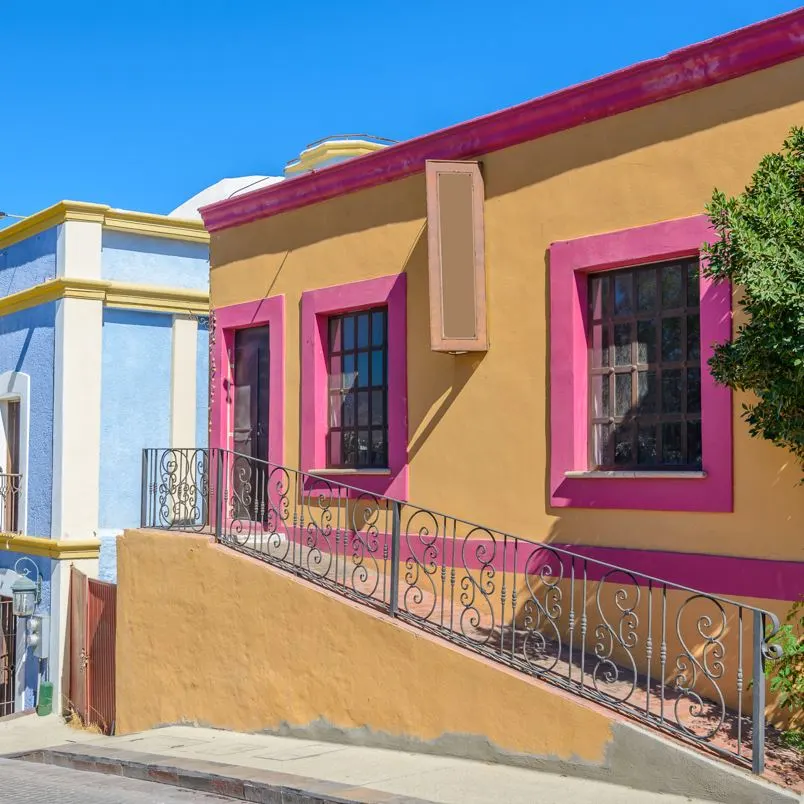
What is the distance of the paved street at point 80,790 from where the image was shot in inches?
304

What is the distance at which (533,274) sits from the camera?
9.23 m

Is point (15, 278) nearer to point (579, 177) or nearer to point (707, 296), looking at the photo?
point (579, 177)

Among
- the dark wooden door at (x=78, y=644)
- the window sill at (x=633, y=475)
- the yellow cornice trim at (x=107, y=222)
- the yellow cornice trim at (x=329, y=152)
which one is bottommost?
the dark wooden door at (x=78, y=644)

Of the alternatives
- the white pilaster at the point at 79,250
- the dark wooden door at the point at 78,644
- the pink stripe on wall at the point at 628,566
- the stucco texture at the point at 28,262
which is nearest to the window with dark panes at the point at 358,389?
the pink stripe on wall at the point at 628,566

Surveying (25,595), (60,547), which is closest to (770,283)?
(60,547)

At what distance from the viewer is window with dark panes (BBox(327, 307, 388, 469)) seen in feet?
35.6

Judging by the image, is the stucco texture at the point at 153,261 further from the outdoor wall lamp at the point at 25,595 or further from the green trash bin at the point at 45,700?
the green trash bin at the point at 45,700

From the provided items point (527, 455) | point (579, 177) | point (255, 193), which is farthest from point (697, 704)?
point (255, 193)

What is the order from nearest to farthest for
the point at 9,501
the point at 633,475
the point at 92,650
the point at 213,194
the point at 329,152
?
the point at 633,475 < the point at 92,650 < the point at 329,152 < the point at 9,501 < the point at 213,194

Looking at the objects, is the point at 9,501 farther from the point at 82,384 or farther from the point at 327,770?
the point at 327,770

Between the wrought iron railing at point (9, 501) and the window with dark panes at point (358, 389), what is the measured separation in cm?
646

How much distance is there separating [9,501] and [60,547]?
200 cm

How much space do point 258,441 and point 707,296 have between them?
5825 millimetres

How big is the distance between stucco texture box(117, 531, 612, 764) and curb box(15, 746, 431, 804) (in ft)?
3.19
